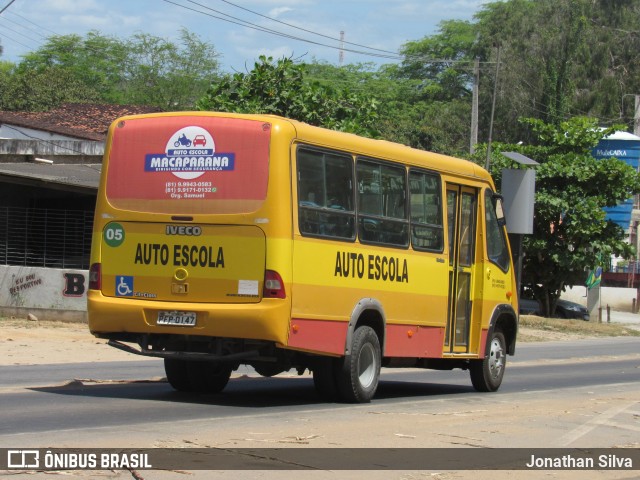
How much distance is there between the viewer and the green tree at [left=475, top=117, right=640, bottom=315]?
140 ft

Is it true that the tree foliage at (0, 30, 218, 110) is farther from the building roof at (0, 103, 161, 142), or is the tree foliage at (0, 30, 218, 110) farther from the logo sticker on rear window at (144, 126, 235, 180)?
the logo sticker on rear window at (144, 126, 235, 180)

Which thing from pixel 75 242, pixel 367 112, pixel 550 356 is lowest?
pixel 550 356

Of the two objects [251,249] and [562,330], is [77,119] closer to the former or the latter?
[562,330]

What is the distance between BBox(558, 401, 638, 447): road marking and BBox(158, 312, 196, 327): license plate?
155 inches

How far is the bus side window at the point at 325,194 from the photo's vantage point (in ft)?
41.2

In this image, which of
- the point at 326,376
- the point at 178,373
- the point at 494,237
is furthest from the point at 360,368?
the point at 494,237

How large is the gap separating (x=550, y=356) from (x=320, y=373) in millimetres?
15588

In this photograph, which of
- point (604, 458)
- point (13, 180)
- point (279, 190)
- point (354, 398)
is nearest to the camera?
point (604, 458)

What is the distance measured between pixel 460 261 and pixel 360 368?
9.70 feet

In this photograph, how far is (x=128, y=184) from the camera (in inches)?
504

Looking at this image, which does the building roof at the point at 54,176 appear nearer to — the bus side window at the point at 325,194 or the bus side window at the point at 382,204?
the bus side window at the point at 382,204

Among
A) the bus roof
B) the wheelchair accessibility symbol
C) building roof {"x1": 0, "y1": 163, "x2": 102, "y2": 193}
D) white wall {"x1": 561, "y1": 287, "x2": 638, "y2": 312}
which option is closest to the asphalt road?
the wheelchair accessibility symbol

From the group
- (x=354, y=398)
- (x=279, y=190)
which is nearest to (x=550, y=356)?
(x=354, y=398)

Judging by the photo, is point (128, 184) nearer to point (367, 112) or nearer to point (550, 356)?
point (550, 356)
